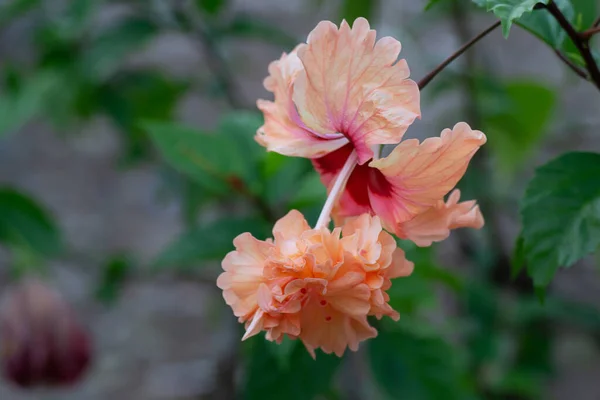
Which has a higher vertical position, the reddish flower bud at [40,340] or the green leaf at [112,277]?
the green leaf at [112,277]

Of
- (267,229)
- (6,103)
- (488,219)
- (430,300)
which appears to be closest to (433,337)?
(430,300)

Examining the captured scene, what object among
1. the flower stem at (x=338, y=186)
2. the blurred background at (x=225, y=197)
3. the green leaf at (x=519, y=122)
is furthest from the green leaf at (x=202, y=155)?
the green leaf at (x=519, y=122)

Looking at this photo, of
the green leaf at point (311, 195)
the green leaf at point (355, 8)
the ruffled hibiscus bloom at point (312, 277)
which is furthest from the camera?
Result: the green leaf at point (355, 8)

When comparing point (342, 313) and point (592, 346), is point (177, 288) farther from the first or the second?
point (342, 313)

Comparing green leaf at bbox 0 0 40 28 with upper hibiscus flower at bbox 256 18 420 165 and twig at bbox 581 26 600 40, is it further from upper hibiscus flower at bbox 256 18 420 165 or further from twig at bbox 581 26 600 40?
twig at bbox 581 26 600 40

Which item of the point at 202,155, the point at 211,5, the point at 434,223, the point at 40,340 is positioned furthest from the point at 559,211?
the point at 40,340

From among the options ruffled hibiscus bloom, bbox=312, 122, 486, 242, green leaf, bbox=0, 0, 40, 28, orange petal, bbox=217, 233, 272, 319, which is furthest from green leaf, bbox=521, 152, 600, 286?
green leaf, bbox=0, 0, 40, 28

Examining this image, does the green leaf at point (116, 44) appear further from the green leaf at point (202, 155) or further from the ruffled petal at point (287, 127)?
the ruffled petal at point (287, 127)

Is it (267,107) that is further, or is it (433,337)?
(433,337)

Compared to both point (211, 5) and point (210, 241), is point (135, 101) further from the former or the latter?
point (210, 241)
